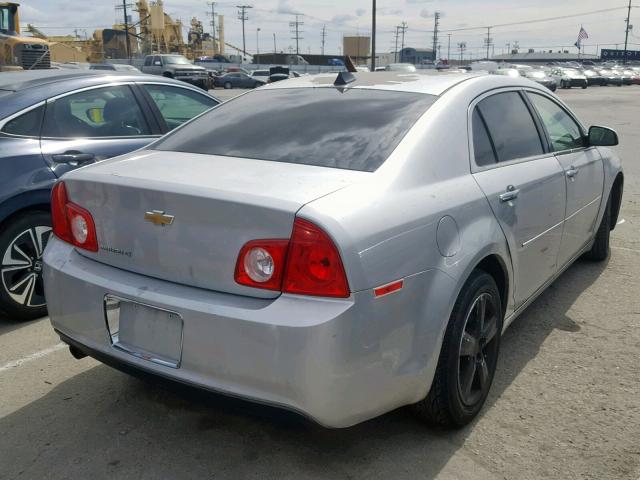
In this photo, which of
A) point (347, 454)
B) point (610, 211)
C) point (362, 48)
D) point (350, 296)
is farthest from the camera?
point (362, 48)

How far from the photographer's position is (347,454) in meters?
2.77

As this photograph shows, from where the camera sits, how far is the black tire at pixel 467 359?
2713 millimetres

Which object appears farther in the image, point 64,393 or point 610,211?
point 610,211

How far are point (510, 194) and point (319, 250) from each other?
139cm

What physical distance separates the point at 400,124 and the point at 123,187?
4.14ft

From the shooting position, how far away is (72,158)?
14.1ft

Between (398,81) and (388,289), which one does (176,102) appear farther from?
(388,289)

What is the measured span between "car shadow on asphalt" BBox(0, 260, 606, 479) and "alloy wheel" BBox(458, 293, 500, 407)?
18 cm

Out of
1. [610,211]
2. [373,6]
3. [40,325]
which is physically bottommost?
[40,325]

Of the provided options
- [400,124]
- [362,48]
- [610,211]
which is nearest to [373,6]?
[610,211]

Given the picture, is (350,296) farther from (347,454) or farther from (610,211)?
(610,211)

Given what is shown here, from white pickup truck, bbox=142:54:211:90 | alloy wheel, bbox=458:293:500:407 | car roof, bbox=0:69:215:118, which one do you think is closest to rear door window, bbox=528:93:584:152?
alloy wheel, bbox=458:293:500:407

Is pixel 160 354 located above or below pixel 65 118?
below

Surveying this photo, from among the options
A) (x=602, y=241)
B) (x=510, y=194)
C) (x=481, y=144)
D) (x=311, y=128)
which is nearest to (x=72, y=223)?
(x=311, y=128)
